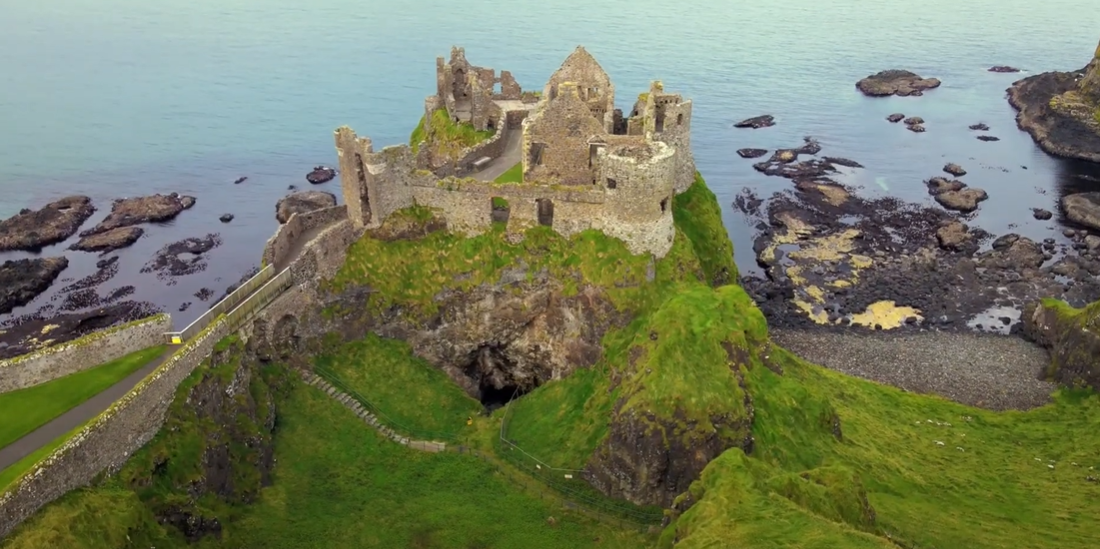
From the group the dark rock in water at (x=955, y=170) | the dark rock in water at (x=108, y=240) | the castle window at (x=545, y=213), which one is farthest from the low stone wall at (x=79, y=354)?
the dark rock in water at (x=955, y=170)

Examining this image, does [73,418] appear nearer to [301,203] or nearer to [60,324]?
[60,324]

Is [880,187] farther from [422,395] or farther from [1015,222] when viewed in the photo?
[422,395]

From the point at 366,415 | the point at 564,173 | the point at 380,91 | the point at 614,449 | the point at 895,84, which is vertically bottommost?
the point at 366,415

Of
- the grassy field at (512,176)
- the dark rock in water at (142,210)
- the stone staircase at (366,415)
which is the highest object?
the grassy field at (512,176)

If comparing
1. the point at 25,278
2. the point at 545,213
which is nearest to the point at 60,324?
the point at 25,278

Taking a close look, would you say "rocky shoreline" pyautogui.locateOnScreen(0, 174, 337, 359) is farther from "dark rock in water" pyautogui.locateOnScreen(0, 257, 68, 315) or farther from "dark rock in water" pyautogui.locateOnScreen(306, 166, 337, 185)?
"dark rock in water" pyautogui.locateOnScreen(306, 166, 337, 185)

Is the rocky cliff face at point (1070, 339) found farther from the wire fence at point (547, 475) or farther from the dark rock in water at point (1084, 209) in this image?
the wire fence at point (547, 475)

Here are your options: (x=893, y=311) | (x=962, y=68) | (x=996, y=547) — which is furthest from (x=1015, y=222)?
(x=962, y=68)
